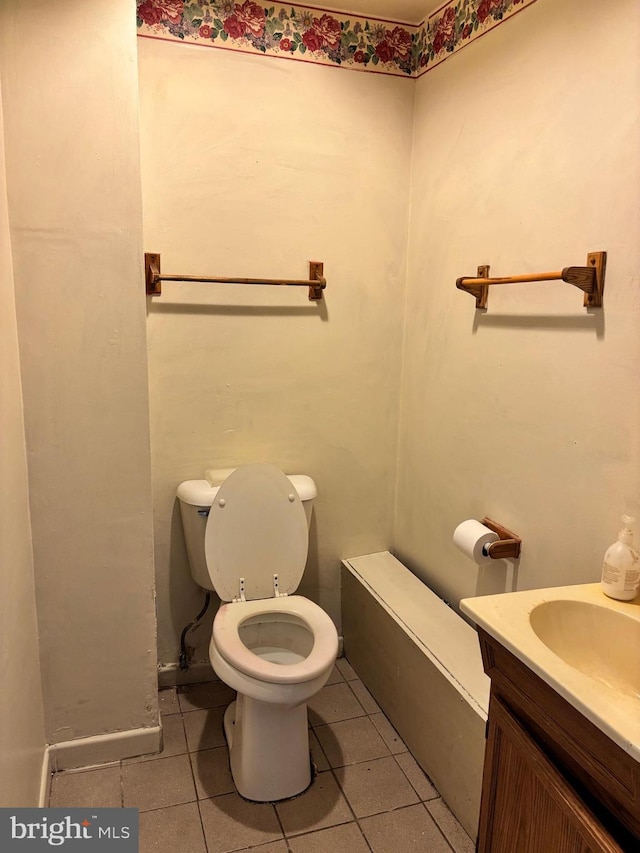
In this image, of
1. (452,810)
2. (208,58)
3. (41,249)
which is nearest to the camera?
(41,249)

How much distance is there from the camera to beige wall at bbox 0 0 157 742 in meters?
1.56

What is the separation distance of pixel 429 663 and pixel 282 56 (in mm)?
2001

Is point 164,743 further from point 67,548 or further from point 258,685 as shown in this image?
point 67,548

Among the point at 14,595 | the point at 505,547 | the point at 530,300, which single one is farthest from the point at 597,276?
the point at 14,595

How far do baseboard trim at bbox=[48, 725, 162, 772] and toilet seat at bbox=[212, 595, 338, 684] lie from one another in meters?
0.44

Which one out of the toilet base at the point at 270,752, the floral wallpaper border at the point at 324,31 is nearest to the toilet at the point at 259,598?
the toilet base at the point at 270,752

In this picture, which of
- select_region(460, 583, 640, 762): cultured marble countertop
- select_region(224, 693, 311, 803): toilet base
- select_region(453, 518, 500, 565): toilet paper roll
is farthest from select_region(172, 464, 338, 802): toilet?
select_region(460, 583, 640, 762): cultured marble countertop

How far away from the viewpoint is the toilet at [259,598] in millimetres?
1800

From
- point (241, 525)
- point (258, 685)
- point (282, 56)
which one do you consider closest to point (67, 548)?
point (241, 525)

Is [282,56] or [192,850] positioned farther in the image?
[282,56]

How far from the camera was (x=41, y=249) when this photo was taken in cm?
Result: 162

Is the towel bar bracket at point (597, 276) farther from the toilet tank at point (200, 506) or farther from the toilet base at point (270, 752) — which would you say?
the toilet base at point (270, 752)

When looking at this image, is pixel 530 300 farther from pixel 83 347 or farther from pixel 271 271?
pixel 83 347

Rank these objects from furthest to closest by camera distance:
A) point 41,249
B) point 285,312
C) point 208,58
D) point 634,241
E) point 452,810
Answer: point 285,312
point 208,58
point 452,810
point 41,249
point 634,241
